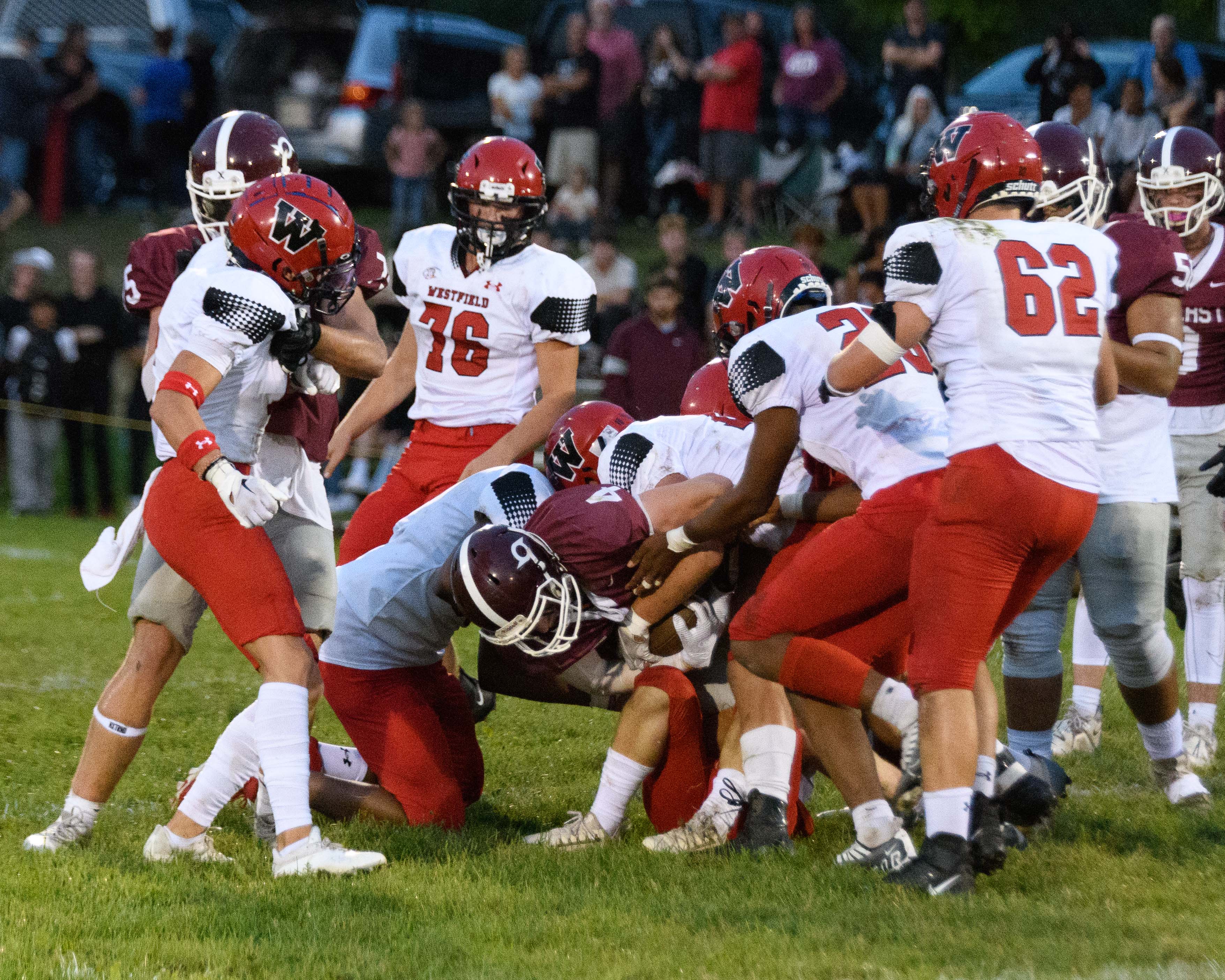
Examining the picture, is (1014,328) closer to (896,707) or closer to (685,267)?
(896,707)

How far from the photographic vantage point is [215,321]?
415 centimetres

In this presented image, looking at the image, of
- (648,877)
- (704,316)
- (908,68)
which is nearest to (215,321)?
(648,877)

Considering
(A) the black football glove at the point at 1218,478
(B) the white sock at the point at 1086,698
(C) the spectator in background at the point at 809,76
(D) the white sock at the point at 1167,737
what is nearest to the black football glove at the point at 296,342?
(A) the black football glove at the point at 1218,478

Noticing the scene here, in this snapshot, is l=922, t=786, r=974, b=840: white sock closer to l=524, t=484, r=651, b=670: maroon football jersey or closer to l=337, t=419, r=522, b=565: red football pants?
l=524, t=484, r=651, b=670: maroon football jersey

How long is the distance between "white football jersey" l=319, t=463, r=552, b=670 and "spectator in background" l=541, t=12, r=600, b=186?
943cm

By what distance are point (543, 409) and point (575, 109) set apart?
859 cm

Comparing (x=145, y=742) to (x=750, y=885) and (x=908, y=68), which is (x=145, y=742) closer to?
(x=750, y=885)

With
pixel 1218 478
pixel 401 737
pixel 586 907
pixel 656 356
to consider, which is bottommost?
pixel 586 907

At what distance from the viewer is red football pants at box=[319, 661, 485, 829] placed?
15.6 feet

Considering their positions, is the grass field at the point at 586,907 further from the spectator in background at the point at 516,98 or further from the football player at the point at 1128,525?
the spectator in background at the point at 516,98

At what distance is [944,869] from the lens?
3936 mm

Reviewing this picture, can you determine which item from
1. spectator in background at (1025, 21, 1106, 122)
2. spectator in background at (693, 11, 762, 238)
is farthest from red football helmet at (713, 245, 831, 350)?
spectator in background at (693, 11, 762, 238)

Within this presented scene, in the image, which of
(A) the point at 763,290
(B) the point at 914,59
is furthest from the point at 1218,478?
(B) the point at 914,59

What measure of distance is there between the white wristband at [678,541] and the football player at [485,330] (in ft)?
4.71
